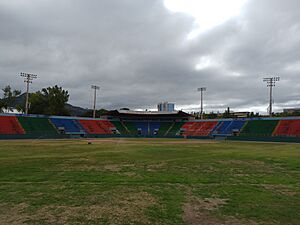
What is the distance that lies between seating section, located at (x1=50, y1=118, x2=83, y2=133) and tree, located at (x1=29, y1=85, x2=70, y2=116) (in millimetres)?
21112

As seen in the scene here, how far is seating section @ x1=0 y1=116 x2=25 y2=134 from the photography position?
63.2 metres

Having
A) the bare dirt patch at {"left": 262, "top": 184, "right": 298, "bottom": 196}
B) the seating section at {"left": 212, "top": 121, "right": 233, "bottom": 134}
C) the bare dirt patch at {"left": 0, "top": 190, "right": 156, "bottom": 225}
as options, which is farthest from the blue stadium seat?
the bare dirt patch at {"left": 0, "top": 190, "right": 156, "bottom": 225}

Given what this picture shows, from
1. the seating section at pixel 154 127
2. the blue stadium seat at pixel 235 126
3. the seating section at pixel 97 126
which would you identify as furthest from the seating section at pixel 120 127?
the blue stadium seat at pixel 235 126

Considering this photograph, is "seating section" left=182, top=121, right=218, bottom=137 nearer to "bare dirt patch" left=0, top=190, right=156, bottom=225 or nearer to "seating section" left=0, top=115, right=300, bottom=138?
"seating section" left=0, top=115, right=300, bottom=138

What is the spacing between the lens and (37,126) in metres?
71.7

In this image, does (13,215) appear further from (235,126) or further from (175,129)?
(175,129)

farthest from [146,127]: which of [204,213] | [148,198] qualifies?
[204,213]

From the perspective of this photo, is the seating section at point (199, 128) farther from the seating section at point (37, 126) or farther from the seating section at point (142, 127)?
the seating section at point (37, 126)

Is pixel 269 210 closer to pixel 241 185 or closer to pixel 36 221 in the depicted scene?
pixel 241 185

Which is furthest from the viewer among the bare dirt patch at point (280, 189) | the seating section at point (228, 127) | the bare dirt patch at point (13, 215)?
the seating section at point (228, 127)

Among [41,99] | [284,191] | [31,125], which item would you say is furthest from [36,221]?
[41,99]

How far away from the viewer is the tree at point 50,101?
101 metres

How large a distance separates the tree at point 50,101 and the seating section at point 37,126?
2438cm

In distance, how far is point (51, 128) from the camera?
74062 mm
